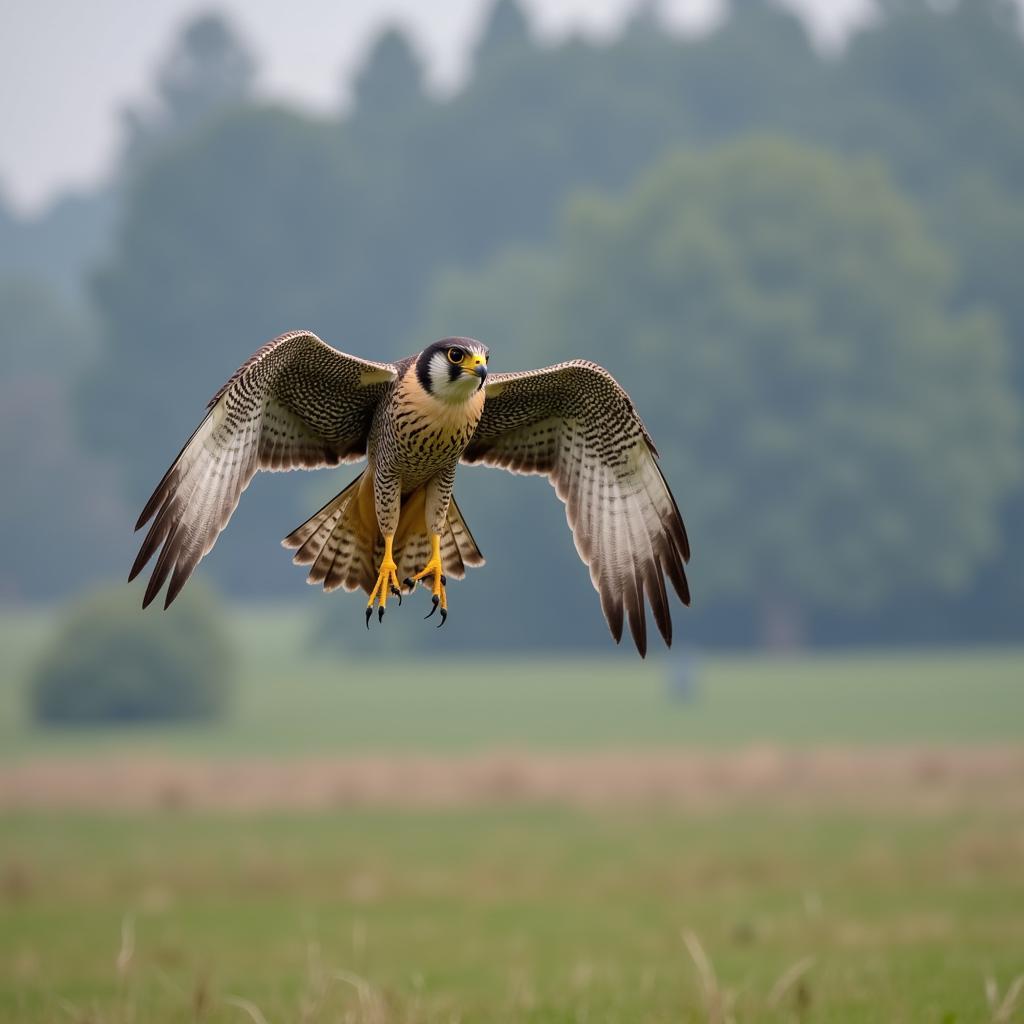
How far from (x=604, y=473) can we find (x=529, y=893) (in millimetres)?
11853

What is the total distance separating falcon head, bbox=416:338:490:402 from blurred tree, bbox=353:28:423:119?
108191mm

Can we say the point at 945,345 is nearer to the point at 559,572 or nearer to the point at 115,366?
the point at 559,572

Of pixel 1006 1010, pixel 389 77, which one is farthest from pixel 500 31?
pixel 1006 1010

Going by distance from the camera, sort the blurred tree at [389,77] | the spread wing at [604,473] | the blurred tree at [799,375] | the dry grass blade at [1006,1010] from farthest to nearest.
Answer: the blurred tree at [389,77]
the blurred tree at [799,375]
the spread wing at [604,473]
the dry grass blade at [1006,1010]

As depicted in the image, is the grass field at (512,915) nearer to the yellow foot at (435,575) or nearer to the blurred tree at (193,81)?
the yellow foot at (435,575)

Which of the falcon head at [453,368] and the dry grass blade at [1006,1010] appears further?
the falcon head at [453,368]

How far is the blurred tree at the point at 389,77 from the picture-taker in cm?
11669

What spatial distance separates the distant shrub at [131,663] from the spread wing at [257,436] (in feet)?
102

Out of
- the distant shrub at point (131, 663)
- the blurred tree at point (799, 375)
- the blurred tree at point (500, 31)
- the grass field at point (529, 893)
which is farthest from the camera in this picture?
the blurred tree at point (500, 31)

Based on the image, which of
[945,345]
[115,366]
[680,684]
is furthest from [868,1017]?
[115,366]

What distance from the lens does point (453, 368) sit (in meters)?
8.49

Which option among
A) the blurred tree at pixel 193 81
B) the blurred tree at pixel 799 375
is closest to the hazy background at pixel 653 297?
the blurred tree at pixel 799 375

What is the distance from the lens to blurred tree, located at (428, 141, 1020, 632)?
198 ft

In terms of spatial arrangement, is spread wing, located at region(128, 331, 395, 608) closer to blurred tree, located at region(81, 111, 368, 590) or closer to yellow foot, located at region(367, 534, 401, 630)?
yellow foot, located at region(367, 534, 401, 630)
